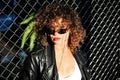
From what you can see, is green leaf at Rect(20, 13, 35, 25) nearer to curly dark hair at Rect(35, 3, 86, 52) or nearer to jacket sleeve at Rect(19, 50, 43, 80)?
curly dark hair at Rect(35, 3, 86, 52)

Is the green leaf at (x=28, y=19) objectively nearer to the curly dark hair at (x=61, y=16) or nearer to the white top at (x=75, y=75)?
the curly dark hair at (x=61, y=16)

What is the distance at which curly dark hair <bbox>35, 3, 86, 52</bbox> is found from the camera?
3275 millimetres

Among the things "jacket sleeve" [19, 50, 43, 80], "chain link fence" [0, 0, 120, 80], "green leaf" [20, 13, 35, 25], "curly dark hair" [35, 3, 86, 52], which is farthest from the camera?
Result: "chain link fence" [0, 0, 120, 80]

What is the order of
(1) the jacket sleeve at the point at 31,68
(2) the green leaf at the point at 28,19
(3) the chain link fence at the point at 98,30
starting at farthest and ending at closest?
(3) the chain link fence at the point at 98,30, (2) the green leaf at the point at 28,19, (1) the jacket sleeve at the point at 31,68

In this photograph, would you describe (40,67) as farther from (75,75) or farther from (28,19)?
(28,19)

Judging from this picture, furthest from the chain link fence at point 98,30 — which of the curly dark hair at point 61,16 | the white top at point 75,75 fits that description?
the white top at point 75,75

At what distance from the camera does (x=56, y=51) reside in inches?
132

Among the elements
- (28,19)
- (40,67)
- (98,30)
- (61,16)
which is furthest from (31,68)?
(98,30)

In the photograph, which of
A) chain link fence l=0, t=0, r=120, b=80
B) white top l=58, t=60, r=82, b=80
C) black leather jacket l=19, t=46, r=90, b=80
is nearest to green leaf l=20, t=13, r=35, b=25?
chain link fence l=0, t=0, r=120, b=80

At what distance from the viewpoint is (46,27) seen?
332 cm

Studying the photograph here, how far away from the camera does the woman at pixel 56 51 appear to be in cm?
317

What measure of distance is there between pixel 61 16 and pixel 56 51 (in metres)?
0.40

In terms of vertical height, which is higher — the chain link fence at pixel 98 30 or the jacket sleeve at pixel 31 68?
the jacket sleeve at pixel 31 68

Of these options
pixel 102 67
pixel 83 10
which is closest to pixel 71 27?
pixel 83 10
